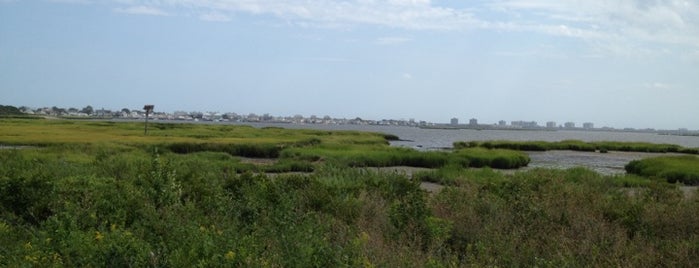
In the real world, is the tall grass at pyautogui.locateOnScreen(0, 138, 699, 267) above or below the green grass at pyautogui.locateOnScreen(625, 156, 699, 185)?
above

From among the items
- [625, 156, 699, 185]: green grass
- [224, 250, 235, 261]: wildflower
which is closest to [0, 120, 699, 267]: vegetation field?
[224, 250, 235, 261]: wildflower

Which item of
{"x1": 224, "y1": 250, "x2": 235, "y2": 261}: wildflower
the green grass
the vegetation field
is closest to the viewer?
{"x1": 224, "y1": 250, "x2": 235, "y2": 261}: wildflower

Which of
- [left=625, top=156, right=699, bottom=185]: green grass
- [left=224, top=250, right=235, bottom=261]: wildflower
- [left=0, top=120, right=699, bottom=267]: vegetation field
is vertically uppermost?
[left=224, top=250, right=235, bottom=261]: wildflower

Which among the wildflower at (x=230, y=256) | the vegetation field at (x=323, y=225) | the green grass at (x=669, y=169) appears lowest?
the green grass at (x=669, y=169)

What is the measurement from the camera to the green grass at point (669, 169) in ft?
106

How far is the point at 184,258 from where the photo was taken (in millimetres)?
5410

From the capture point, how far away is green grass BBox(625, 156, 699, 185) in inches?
1268

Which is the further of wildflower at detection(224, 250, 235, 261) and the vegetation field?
the vegetation field

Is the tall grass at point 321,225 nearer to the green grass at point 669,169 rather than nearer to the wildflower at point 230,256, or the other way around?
the wildflower at point 230,256

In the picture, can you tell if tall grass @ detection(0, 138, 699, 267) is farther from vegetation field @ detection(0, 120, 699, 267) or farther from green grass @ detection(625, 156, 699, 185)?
green grass @ detection(625, 156, 699, 185)

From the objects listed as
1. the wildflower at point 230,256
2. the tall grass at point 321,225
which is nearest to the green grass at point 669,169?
the tall grass at point 321,225

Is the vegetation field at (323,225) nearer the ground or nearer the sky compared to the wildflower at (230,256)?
nearer the ground

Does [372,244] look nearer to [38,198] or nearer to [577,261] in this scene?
[577,261]

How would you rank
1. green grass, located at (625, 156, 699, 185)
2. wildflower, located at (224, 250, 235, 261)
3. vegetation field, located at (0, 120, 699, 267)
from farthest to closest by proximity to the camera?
green grass, located at (625, 156, 699, 185), vegetation field, located at (0, 120, 699, 267), wildflower, located at (224, 250, 235, 261)
